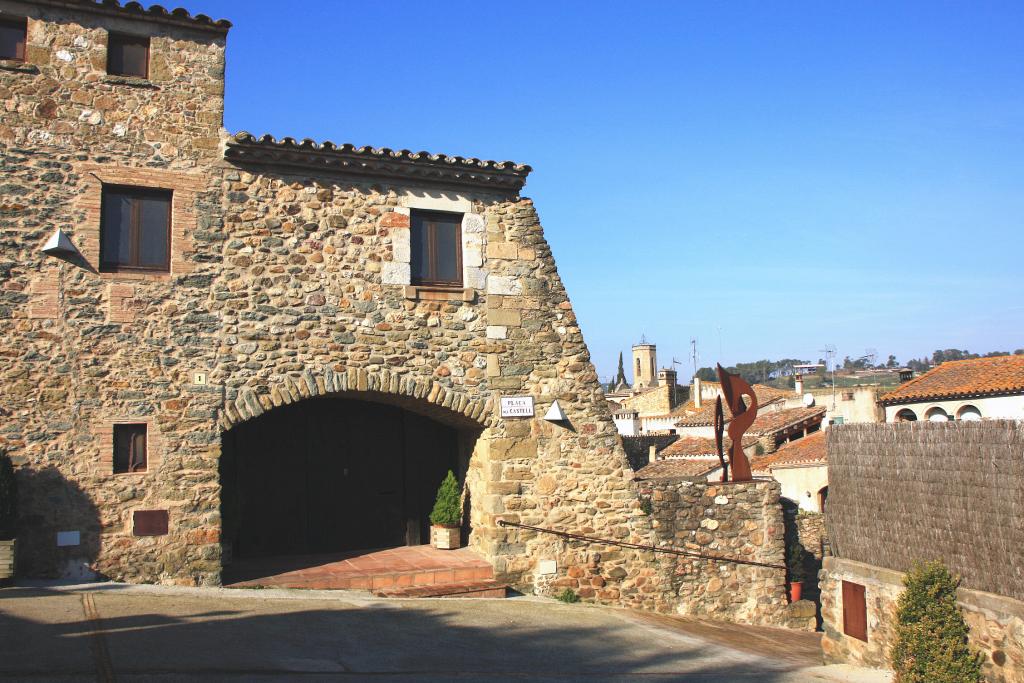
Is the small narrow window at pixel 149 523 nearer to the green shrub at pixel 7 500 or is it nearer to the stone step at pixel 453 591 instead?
the green shrub at pixel 7 500

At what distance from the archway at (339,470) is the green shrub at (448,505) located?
19.2 inches

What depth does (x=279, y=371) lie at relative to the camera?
32.7 ft

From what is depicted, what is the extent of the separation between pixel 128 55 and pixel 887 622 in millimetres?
10497

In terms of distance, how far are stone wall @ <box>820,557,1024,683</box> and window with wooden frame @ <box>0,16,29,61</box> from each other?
10.8 m

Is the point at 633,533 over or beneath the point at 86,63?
beneath

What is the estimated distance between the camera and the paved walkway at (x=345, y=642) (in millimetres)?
6262

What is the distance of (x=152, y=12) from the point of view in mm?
9844

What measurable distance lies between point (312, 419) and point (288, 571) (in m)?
2.27

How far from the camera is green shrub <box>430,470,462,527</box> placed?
37.8 feet

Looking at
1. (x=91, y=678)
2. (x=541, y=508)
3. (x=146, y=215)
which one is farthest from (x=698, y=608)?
(x=146, y=215)

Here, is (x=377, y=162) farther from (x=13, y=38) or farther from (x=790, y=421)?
(x=790, y=421)

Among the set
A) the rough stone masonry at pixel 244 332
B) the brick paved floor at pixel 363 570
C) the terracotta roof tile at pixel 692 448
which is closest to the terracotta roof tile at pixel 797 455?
the terracotta roof tile at pixel 692 448

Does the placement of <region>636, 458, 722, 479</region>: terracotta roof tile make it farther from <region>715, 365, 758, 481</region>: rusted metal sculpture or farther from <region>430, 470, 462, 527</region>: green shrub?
<region>430, 470, 462, 527</region>: green shrub

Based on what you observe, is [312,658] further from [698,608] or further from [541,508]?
[698,608]
